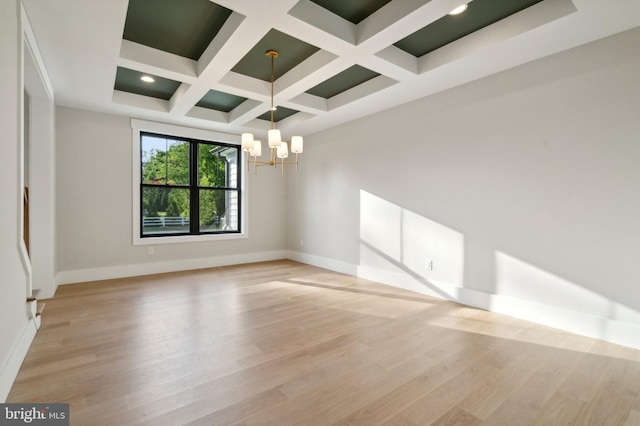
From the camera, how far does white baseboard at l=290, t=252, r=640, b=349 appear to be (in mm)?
2500

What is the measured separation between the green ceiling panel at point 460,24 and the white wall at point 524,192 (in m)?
0.70

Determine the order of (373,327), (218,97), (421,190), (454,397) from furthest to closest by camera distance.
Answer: (218,97) < (421,190) < (373,327) < (454,397)

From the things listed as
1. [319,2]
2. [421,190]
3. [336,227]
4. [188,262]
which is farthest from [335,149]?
[188,262]

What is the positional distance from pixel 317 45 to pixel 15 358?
329 centimetres

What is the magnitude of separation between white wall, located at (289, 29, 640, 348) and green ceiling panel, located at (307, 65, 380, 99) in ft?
2.41

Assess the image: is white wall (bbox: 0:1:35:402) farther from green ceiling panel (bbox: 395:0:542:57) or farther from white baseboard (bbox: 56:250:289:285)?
green ceiling panel (bbox: 395:0:542:57)

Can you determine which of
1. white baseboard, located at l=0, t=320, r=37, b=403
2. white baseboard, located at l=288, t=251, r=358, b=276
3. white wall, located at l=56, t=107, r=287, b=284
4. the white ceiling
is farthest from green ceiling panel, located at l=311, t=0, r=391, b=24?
white wall, located at l=56, t=107, r=287, b=284

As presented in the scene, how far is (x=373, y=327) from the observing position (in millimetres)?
2854

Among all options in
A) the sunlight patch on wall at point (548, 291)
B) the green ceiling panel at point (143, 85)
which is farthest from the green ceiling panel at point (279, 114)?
the sunlight patch on wall at point (548, 291)

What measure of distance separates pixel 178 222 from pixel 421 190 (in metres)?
4.16

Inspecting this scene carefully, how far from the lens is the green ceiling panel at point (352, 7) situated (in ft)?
8.05

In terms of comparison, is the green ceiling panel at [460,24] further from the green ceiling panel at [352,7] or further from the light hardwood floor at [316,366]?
the light hardwood floor at [316,366]

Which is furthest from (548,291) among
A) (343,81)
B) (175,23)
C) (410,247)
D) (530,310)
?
(175,23)

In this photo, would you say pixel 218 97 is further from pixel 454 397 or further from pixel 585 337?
pixel 585 337
